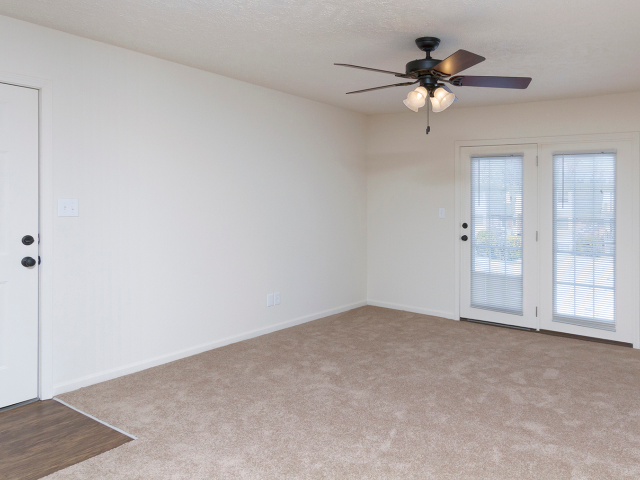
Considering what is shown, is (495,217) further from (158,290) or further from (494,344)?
(158,290)

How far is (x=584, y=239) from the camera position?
15.7 feet

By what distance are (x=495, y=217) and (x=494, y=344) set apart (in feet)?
4.65

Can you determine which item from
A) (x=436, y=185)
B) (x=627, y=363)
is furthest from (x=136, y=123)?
(x=627, y=363)

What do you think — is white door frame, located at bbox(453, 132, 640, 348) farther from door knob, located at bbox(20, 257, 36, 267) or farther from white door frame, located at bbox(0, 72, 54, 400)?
door knob, located at bbox(20, 257, 36, 267)

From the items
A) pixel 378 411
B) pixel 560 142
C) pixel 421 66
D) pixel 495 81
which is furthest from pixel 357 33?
pixel 560 142

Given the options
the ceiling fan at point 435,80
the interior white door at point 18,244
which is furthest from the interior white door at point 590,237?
the interior white door at point 18,244

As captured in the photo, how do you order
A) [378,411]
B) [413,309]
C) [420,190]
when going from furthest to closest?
[413,309]
[420,190]
[378,411]

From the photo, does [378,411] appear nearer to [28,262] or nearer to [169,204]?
[169,204]

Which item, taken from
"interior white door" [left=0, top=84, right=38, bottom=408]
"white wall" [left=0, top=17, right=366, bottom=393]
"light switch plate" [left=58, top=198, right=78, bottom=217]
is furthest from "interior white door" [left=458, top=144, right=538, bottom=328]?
"interior white door" [left=0, top=84, right=38, bottom=408]

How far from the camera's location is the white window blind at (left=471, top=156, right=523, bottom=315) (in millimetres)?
5121

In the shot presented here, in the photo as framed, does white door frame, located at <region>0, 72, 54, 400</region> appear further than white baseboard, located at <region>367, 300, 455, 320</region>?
No

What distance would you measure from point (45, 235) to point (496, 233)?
418 cm

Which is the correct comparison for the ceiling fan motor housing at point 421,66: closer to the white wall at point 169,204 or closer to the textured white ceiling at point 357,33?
the textured white ceiling at point 357,33

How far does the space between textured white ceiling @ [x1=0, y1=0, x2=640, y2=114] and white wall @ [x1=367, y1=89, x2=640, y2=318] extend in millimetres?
886
